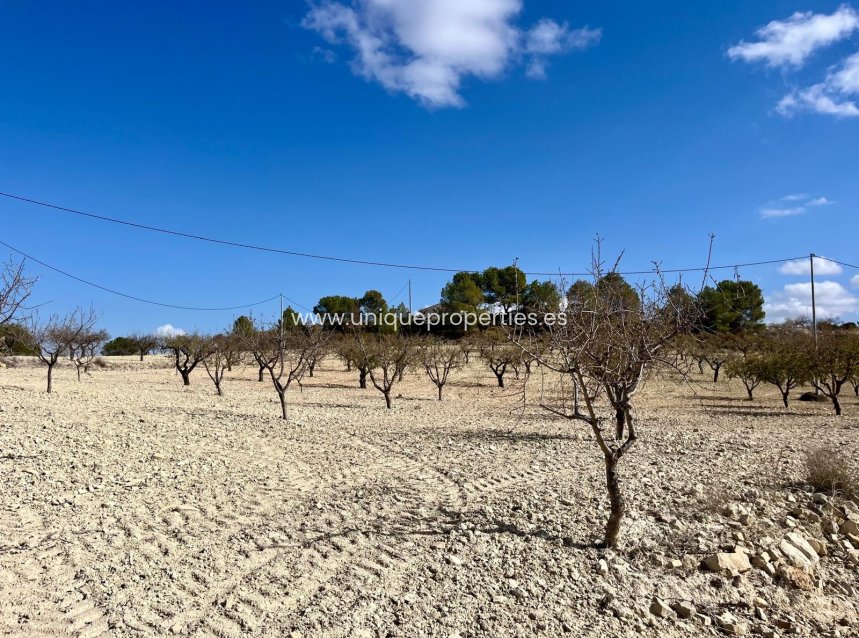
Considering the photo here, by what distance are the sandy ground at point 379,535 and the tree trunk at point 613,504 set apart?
0.59ft

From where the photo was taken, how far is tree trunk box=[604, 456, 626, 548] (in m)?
5.06

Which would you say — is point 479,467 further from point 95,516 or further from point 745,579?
point 95,516

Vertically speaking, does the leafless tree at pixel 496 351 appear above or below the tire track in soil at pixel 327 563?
above

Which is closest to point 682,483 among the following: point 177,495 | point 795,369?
point 177,495

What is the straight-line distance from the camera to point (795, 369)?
60.5ft

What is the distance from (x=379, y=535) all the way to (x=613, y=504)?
2314 millimetres

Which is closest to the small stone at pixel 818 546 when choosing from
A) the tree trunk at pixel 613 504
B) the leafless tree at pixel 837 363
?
the tree trunk at pixel 613 504

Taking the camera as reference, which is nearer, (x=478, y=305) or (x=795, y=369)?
(x=795, y=369)

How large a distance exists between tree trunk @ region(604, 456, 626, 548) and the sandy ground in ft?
0.59

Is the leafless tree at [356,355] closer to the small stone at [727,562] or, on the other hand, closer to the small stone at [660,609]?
the small stone at [727,562]

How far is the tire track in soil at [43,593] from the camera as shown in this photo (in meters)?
3.66

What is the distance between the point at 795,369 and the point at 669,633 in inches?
718

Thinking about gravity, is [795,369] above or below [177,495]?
above

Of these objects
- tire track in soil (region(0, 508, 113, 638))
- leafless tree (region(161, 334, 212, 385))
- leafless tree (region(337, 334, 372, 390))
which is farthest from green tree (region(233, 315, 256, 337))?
tire track in soil (region(0, 508, 113, 638))
